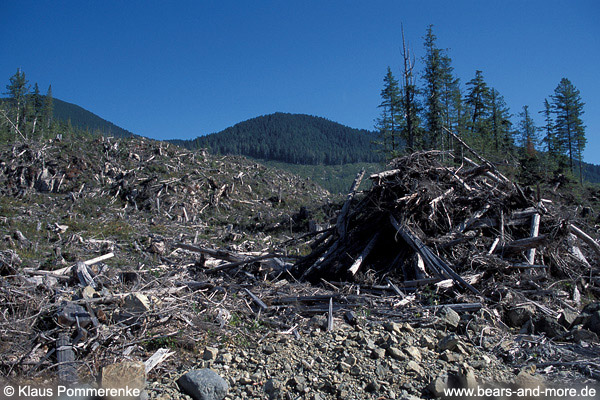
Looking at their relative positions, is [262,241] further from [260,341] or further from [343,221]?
[260,341]

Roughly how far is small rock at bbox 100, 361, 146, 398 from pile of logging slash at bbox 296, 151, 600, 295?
3512mm

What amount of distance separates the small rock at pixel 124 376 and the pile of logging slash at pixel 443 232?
351 cm

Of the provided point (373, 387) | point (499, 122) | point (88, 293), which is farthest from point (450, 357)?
point (499, 122)

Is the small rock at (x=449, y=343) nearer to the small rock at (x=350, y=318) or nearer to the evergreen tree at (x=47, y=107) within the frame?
the small rock at (x=350, y=318)

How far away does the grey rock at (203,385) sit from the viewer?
2820mm

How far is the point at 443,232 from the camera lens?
6.28 metres

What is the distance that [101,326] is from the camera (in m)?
3.53

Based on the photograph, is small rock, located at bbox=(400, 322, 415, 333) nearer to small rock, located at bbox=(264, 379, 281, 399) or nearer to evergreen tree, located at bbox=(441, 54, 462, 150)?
small rock, located at bbox=(264, 379, 281, 399)

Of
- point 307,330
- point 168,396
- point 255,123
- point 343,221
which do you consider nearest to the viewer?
point 168,396

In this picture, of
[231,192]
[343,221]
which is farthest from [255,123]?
[343,221]

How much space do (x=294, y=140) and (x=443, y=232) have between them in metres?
145

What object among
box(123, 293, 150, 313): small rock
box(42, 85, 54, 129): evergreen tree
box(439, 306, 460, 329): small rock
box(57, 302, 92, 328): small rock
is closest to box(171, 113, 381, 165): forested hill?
box(42, 85, 54, 129): evergreen tree

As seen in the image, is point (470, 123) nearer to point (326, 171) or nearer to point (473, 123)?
point (473, 123)

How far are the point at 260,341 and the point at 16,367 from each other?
2153mm
